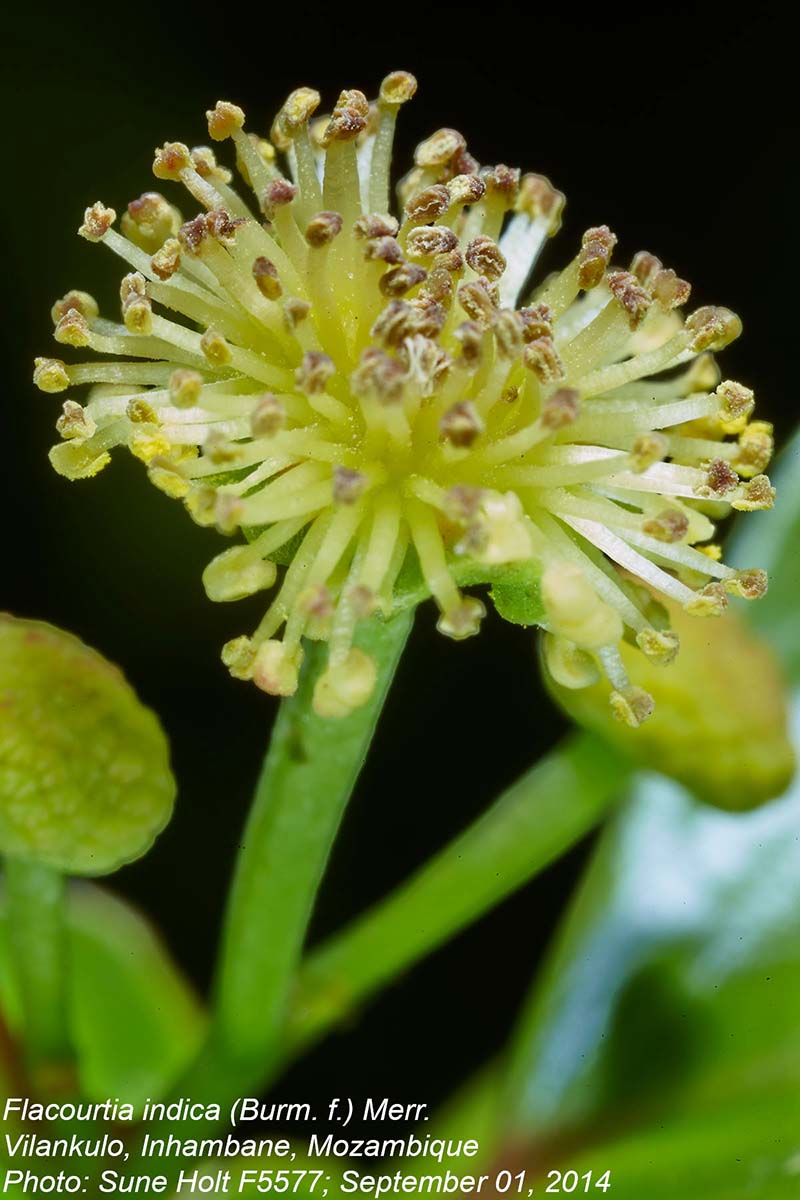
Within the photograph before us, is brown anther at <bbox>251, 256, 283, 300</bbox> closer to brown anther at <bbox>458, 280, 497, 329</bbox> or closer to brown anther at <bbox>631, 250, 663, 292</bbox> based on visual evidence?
brown anther at <bbox>458, 280, 497, 329</bbox>

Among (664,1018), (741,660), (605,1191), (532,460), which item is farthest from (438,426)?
(664,1018)

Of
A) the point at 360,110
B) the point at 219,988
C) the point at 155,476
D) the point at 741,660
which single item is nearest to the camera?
the point at 155,476

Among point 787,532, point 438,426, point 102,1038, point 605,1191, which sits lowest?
point 102,1038

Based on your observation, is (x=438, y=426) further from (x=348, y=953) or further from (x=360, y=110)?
(x=348, y=953)

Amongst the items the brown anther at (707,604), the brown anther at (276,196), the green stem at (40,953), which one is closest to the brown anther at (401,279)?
the brown anther at (276,196)

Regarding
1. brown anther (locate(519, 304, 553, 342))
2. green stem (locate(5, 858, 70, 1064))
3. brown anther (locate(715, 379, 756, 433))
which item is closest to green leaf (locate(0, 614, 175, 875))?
green stem (locate(5, 858, 70, 1064))

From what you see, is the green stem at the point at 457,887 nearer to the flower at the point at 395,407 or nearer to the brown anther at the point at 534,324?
the flower at the point at 395,407

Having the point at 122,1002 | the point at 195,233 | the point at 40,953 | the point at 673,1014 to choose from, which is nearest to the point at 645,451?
the point at 195,233

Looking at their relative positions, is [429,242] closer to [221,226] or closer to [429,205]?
[429,205]
